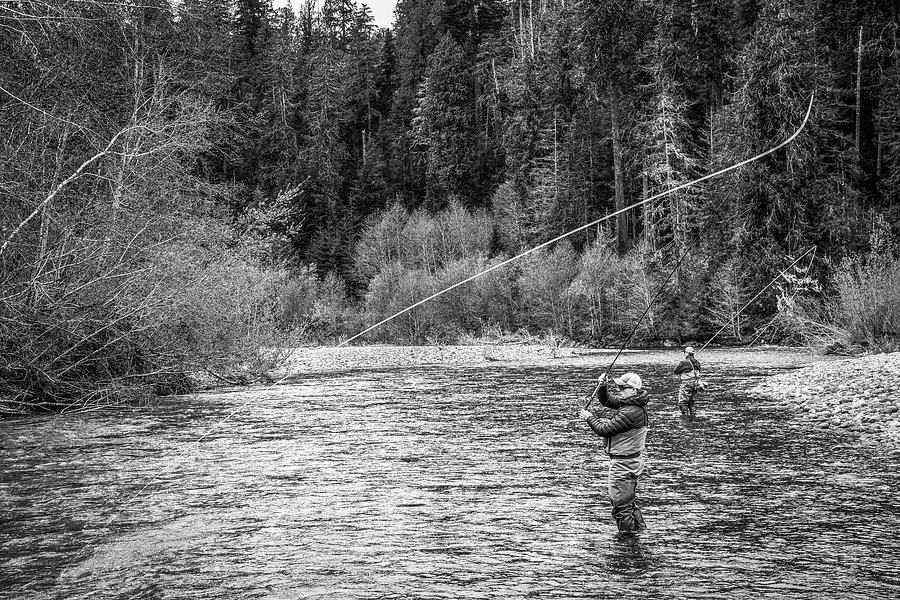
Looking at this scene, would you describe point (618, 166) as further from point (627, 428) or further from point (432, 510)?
point (627, 428)

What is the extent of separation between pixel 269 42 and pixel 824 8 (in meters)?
60.2

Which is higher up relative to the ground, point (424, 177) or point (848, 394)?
point (424, 177)

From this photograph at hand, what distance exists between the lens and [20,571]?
27.3 feet

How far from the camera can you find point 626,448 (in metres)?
9.53

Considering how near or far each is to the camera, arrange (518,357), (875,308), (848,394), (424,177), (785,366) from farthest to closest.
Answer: (424,177)
(518,357)
(875,308)
(785,366)
(848,394)

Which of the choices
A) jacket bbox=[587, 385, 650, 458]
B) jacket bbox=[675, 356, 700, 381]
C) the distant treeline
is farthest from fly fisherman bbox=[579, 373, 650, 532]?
jacket bbox=[675, 356, 700, 381]

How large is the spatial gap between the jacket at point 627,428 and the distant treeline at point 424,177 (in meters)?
6.06

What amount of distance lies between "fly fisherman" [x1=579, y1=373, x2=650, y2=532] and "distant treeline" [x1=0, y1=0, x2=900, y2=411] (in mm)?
6015

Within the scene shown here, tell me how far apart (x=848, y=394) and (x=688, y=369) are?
→ 4.91m

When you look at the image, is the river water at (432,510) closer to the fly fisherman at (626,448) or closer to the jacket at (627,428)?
the fly fisherman at (626,448)

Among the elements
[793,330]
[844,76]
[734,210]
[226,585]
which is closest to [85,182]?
[226,585]

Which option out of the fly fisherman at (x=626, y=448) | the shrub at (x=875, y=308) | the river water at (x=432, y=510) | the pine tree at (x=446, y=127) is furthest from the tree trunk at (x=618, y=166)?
the fly fisherman at (x=626, y=448)

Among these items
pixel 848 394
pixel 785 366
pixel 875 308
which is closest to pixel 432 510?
pixel 848 394

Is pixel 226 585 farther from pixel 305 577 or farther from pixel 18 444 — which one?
pixel 18 444
